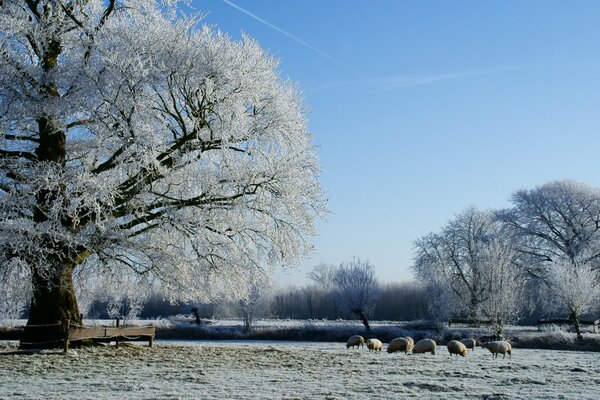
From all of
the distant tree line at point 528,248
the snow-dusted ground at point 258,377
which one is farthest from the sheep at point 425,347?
the distant tree line at point 528,248

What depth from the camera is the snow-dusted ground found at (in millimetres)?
12133

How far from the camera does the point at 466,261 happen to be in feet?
195

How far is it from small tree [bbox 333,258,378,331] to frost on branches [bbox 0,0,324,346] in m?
37.9

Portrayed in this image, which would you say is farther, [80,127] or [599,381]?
[80,127]

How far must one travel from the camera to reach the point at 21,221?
55.6 feet

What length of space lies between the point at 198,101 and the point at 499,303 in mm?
26817

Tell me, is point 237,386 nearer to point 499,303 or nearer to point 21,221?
point 21,221

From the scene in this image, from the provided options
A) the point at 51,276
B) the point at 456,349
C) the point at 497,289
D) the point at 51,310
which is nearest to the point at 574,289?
the point at 497,289

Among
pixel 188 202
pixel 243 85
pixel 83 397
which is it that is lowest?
pixel 83 397

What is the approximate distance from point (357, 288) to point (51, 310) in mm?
41837

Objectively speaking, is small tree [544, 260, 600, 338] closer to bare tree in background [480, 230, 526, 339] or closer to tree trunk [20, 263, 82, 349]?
bare tree in background [480, 230, 526, 339]

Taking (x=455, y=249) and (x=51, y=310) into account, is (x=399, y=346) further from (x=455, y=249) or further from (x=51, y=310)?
(x=455, y=249)

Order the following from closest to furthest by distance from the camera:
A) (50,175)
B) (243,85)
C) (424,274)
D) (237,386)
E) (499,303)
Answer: (237,386) < (50,175) < (243,85) < (499,303) < (424,274)

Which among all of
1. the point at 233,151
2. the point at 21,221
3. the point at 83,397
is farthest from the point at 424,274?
the point at 83,397
